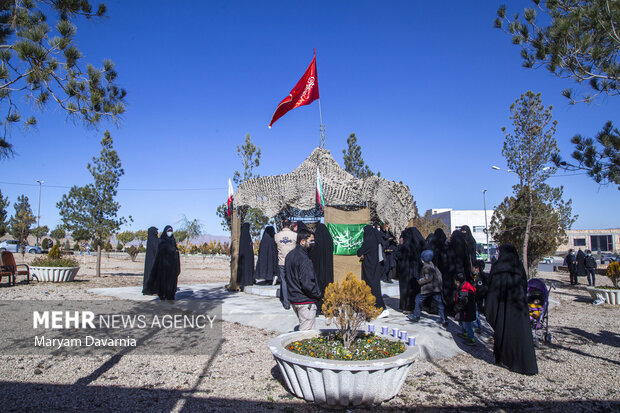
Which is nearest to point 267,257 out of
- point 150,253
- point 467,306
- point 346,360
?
point 150,253

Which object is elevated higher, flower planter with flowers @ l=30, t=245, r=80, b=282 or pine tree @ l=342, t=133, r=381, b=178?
pine tree @ l=342, t=133, r=381, b=178

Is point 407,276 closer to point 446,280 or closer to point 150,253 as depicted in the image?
point 446,280

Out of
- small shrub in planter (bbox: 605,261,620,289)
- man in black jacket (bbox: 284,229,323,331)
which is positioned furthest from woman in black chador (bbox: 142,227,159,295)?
small shrub in planter (bbox: 605,261,620,289)

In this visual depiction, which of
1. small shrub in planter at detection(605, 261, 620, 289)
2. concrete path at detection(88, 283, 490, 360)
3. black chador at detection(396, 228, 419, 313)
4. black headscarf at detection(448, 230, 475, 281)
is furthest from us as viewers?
small shrub in planter at detection(605, 261, 620, 289)

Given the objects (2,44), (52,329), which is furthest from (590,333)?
(2,44)

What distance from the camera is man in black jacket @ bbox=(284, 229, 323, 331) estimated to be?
5.09 metres

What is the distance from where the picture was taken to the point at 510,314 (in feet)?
17.6

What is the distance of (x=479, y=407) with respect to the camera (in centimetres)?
404

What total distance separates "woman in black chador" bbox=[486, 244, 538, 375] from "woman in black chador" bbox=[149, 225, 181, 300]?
702 cm

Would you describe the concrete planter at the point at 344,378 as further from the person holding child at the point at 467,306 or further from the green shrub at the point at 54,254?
the green shrub at the point at 54,254

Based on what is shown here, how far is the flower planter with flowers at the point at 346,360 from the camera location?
375 centimetres

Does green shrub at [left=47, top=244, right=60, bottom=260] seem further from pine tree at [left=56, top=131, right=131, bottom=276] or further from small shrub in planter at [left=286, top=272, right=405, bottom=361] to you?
small shrub in planter at [left=286, top=272, right=405, bottom=361]

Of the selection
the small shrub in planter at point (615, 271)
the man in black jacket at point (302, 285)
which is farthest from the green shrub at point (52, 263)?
the small shrub in planter at point (615, 271)

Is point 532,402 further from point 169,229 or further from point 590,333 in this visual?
point 169,229
